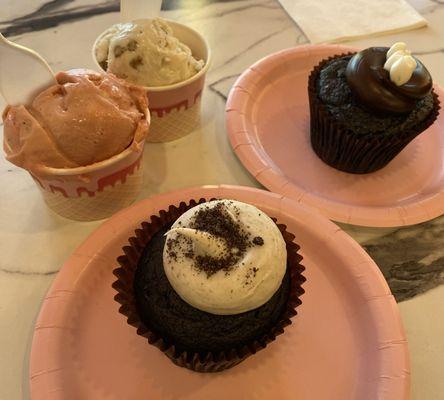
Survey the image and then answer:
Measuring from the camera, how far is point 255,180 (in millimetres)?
1422

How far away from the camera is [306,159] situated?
1.53m

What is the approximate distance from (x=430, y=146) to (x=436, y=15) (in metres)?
0.88

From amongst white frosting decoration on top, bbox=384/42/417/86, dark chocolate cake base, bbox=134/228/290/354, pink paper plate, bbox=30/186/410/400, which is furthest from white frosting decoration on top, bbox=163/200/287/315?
white frosting decoration on top, bbox=384/42/417/86

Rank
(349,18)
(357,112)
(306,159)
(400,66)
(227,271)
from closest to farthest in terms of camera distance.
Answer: (227,271)
(400,66)
(357,112)
(306,159)
(349,18)

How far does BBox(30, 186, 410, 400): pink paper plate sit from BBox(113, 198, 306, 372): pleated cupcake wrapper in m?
0.07

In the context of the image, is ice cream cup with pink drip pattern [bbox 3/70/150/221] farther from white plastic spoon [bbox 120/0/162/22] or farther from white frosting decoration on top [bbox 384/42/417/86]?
white frosting decoration on top [bbox 384/42/417/86]

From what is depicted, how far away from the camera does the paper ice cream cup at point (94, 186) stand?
1117mm

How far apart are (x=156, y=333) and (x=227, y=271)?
0.73 ft

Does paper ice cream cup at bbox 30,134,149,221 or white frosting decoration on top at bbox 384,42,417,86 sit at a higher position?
white frosting decoration on top at bbox 384,42,417,86

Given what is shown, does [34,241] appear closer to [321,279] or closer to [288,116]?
[321,279]

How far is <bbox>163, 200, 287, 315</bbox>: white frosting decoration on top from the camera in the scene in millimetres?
865

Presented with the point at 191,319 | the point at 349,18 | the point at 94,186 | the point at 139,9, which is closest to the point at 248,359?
the point at 191,319

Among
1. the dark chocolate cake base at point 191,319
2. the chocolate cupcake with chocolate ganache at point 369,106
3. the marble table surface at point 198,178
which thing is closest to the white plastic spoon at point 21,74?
the marble table surface at point 198,178

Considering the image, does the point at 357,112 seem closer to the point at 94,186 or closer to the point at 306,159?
the point at 306,159
